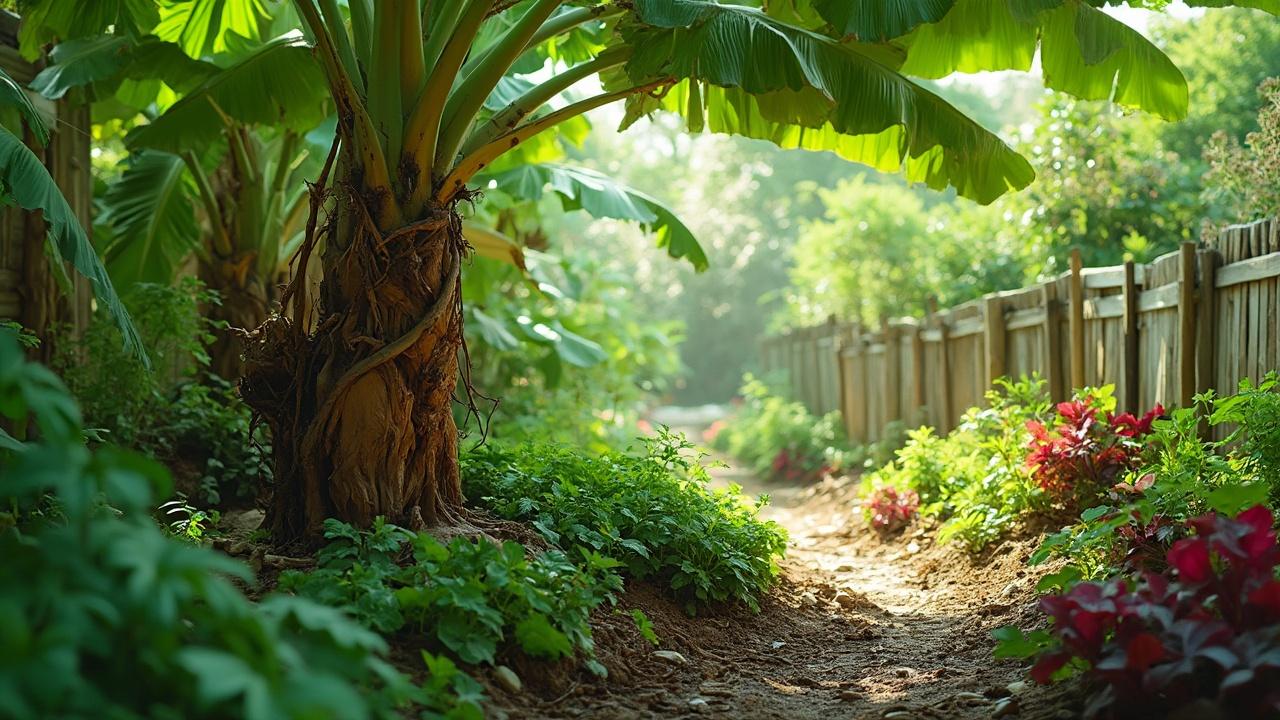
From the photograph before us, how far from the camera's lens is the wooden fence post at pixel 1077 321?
24.8 feet

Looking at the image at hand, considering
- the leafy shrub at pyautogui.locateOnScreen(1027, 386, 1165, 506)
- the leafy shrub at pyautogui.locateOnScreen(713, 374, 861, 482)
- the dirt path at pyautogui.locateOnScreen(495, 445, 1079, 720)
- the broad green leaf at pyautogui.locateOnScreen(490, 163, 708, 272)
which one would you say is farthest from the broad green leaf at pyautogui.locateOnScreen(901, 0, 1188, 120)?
the leafy shrub at pyautogui.locateOnScreen(713, 374, 861, 482)

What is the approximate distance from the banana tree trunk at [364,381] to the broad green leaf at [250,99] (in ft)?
7.40

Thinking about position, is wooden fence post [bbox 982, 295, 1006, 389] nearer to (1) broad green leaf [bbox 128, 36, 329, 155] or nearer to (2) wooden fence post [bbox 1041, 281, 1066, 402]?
(2) wooden fence post [bbox 1041, 281, 1066, 402]

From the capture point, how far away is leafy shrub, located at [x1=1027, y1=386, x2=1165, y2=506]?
6.16m

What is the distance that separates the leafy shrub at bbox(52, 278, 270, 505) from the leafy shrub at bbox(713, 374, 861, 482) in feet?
25.9

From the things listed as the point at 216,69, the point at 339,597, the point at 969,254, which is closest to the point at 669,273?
the point at 969,254

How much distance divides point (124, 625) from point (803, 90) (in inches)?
170

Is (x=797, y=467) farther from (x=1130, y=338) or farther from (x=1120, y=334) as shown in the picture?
(x=1130, y=338)

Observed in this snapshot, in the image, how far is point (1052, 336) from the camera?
8.01 metres

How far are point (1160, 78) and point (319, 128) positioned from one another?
5366mm

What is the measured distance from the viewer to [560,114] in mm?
5262

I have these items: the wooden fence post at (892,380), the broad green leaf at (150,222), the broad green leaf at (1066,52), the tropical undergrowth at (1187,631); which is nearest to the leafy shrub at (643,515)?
the tropical undergrowth at (1187,631)

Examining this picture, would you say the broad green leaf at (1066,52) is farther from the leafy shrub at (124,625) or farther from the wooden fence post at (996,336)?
the leafy shrub at (124,625)

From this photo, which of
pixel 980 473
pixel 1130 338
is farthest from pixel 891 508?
pixel 1130 338
